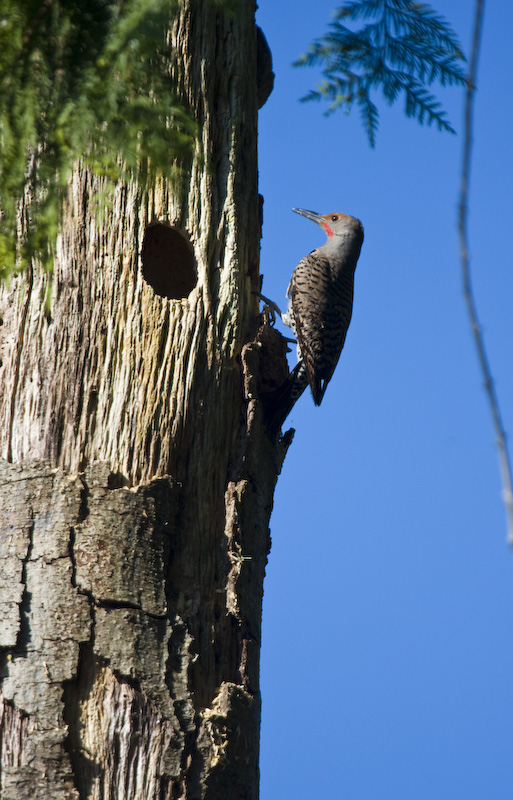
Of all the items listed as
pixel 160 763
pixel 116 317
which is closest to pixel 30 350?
pixel 116 317

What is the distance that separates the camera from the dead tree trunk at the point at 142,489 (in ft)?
10.2

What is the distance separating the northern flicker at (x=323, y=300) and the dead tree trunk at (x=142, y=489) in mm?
834

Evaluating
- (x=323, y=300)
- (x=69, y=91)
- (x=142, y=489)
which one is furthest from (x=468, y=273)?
(x=323, y=300)

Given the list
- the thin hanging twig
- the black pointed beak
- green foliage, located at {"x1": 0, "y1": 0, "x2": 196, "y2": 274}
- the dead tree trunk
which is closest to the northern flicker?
the black pointed beak

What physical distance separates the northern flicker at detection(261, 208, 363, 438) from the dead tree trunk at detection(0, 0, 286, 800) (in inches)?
32.8

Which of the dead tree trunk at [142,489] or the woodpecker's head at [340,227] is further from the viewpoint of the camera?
the woodpecker's head at [340,227]

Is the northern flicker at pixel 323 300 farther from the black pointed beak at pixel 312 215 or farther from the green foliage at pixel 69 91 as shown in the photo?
the green foliage at pixel 69 91

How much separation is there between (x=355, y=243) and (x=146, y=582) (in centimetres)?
446

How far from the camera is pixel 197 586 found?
346 centimetres

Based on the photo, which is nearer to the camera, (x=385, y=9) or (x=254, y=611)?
(x=385, y=9)

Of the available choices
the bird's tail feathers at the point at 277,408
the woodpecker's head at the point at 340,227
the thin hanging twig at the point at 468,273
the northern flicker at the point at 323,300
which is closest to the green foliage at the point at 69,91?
the thin hanging twig at the point at 468,273

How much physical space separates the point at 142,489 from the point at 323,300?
124 inches

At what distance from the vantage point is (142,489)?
3395mm

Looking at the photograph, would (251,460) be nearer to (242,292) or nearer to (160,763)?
(242,292)
